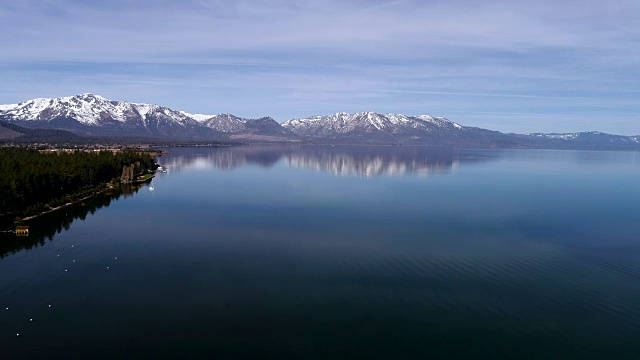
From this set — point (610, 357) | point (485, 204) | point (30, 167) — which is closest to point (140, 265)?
point (610, 357)

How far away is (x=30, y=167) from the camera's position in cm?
7044

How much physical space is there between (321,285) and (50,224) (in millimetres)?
38377

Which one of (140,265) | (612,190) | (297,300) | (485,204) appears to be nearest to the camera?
(297,300)

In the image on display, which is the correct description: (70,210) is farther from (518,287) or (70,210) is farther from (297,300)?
(518,287)

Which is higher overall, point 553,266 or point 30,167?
point 30,167

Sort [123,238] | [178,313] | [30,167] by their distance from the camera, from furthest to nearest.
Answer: [30,167]
[123,238]
[178,313]

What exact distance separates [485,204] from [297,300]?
169ft

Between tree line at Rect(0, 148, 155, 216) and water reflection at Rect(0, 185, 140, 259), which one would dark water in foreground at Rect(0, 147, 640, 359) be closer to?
water reflection at Rect(0, 185, 140, 259)

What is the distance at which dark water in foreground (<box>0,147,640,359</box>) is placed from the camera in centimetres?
2705

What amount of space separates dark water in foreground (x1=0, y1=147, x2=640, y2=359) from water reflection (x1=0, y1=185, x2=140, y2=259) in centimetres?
34

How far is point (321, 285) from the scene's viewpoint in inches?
1390

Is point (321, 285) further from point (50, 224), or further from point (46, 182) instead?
point (46, 182)

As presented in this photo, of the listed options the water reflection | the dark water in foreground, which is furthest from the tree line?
the dark water in foreground

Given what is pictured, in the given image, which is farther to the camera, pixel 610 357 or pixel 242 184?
pixel 242 184
